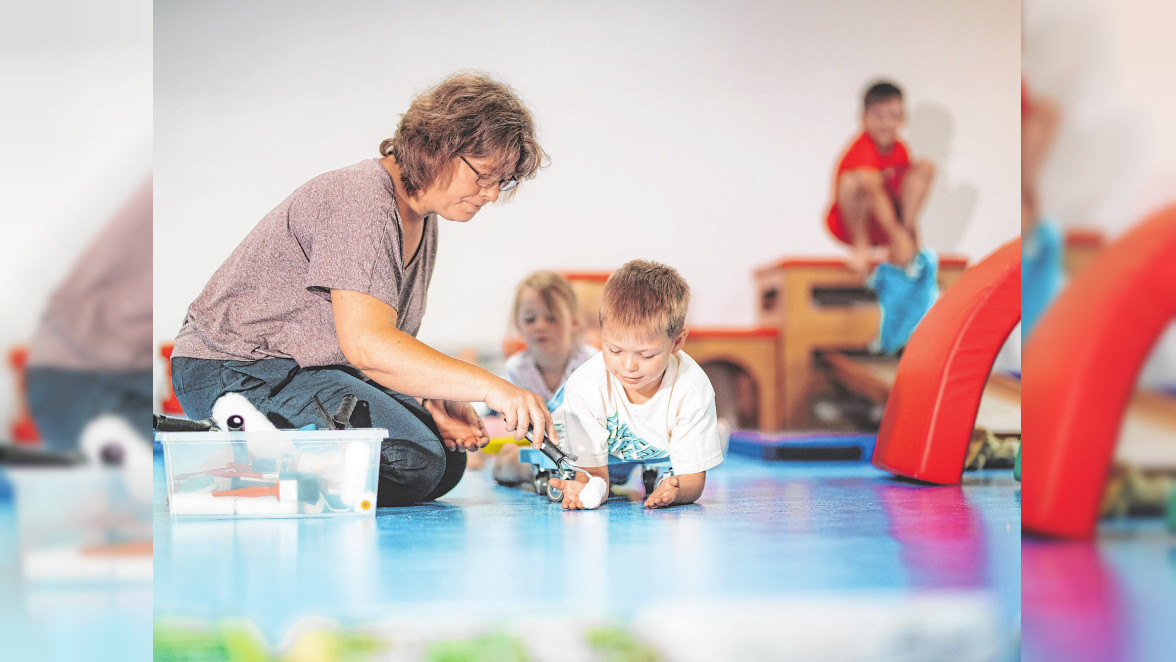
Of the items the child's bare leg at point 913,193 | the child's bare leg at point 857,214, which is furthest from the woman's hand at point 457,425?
the child's bare leg at point 913,193

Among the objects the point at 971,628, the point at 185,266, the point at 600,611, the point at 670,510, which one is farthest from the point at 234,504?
the point at 185,266

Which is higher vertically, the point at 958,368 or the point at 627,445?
the point at 958,368

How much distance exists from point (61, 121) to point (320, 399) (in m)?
0.72

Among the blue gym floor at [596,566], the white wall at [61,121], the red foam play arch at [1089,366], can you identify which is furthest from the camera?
the blue gym floor at [596,566]

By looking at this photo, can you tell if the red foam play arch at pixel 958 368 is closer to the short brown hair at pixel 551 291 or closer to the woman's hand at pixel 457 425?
the woman's hand at pixel 457 425

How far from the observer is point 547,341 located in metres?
2.42

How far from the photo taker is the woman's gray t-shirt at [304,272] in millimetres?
1224

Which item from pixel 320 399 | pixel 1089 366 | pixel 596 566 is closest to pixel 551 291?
pixel 320 399

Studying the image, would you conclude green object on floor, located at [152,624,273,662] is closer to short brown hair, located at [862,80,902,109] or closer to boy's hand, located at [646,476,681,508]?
boy's hand, located at [646,476,681,508]

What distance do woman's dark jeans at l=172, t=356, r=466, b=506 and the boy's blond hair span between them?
0.34m

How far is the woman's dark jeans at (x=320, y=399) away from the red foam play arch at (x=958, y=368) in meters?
0.91

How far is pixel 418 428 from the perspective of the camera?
4.60 feet

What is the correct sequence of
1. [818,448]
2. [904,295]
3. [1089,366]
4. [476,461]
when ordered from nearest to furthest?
[1089,366]
[476,461]
[818,448]
[904,295]

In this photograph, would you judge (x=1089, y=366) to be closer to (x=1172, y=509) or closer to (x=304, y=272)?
(x=1172, y=509)
